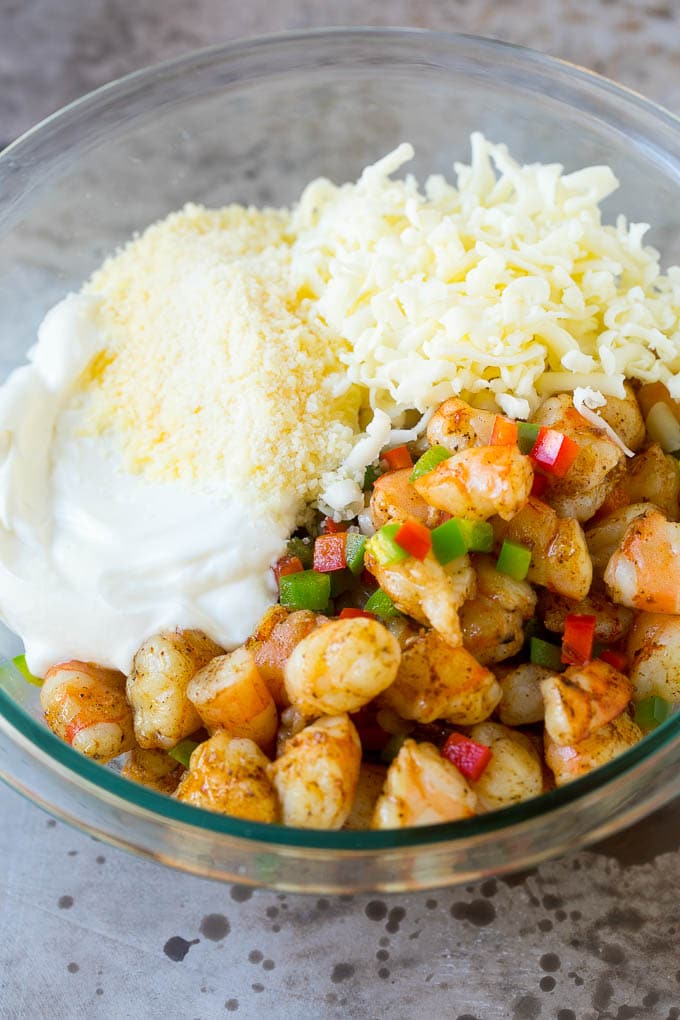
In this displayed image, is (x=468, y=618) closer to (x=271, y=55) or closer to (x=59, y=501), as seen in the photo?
(x=59, y=501)

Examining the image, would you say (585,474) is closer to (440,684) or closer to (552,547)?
(552,547)

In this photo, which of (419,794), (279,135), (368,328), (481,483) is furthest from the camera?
(279,135)

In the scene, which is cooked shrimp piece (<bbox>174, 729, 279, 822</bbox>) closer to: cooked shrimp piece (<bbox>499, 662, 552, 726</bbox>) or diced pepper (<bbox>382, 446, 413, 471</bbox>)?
cooked shrimp piece (<bbox>499, 662, 552, 726</bbox>)

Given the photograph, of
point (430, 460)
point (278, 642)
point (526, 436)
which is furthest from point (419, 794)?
point (526, 436)

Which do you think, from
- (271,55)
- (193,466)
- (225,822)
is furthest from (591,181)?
(225,822)

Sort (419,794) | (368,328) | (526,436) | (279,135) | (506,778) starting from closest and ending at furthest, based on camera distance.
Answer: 1. (419,794)
2. (506,778)
3. (526,436)
4. (368,328)
5. (279,135)

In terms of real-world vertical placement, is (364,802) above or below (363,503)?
below

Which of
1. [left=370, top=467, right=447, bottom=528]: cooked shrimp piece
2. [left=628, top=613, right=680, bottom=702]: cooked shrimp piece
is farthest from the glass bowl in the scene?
[left=628, top=613, right=680, bottom=702]: cooked shrimp piece
